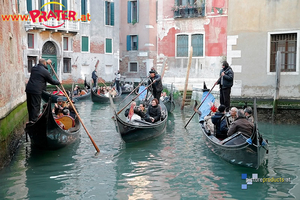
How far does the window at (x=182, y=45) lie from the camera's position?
14578 millimetres

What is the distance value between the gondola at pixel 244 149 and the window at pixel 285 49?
3.70m

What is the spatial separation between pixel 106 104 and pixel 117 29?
726cm

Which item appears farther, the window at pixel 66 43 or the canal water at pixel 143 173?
the window at pixel 66 43

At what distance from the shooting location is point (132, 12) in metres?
19.8

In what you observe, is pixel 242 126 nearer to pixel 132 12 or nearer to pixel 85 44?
pixel 85 44

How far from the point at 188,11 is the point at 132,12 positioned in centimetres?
608

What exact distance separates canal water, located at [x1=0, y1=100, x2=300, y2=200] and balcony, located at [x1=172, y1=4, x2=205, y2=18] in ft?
28.1

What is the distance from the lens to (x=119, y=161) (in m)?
5.07

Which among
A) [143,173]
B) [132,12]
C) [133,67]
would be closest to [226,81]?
[143,173]

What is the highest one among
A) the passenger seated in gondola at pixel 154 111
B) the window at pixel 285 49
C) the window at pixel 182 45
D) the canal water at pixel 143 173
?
the window at pixel 182 45

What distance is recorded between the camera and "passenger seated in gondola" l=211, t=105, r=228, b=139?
5.27 m

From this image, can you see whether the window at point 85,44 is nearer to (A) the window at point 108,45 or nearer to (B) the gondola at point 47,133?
(A) the window at point 108,45

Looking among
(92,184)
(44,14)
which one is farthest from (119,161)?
(44,14)

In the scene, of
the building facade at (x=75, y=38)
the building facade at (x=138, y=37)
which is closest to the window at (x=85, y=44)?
the building facade at (x=75, y=38)
